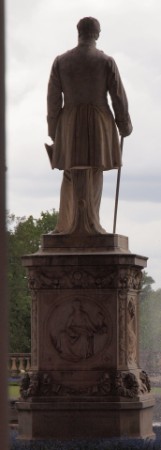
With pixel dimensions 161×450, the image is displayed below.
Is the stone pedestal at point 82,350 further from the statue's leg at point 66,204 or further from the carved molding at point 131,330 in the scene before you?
the statue's leg at point 66,204

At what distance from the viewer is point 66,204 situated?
700 inches

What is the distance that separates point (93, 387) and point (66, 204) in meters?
2.46

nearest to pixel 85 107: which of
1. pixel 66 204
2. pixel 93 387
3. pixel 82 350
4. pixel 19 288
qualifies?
pixel 66 204

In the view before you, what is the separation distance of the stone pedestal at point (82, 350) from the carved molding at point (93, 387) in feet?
0.04

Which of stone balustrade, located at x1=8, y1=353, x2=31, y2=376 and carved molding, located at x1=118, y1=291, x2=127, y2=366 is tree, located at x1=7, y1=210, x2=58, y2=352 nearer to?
stone balustrade, located at x1=8, y1=353, x2=31, y2=376

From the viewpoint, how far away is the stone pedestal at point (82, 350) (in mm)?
16734

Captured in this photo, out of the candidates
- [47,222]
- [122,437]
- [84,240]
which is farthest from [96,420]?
[47,222]

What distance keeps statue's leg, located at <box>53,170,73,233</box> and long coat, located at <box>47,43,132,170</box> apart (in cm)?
18

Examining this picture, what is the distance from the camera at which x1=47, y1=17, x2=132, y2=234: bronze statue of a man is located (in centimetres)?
1748

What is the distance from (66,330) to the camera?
17016mm

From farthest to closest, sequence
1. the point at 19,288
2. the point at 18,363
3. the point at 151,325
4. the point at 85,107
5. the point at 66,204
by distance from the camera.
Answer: the point at 19,288
the point at 18,363
the point at 151,325
the point at 66,204
the point at 85,107

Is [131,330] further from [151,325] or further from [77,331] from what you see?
[151,325]

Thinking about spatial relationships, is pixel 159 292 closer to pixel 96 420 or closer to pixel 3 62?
pixel 96 420

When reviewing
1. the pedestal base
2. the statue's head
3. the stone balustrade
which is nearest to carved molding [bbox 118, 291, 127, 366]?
the pedestal base
